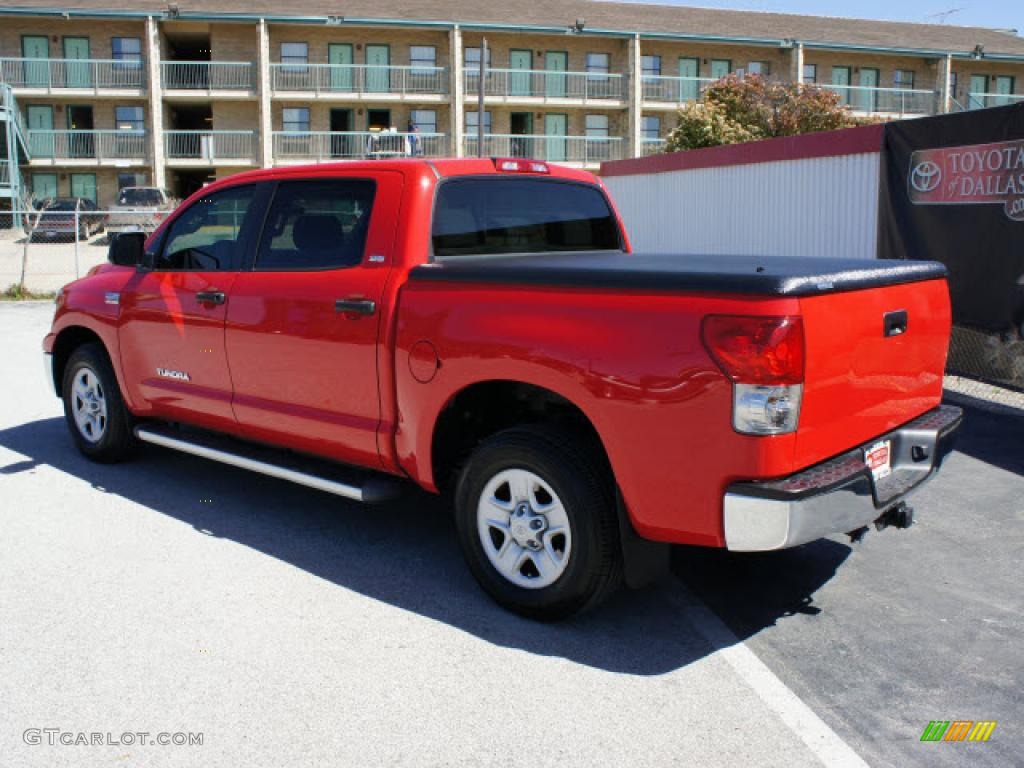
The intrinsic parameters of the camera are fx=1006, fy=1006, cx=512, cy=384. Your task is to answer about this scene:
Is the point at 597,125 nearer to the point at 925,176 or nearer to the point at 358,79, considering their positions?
the point at 358,79

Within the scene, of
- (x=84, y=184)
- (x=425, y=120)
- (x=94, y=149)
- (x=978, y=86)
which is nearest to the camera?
(x=94, y=149)

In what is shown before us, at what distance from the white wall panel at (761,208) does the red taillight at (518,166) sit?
6619mm

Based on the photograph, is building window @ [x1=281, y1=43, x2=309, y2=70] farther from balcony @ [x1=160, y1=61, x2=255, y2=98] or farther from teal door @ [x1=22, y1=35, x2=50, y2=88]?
teal door @ [x1=22, y1=35, x2=50, y2=88]

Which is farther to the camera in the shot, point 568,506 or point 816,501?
point 568,506

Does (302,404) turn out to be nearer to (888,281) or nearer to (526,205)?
(526,205)

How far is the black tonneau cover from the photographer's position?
11.5 feet

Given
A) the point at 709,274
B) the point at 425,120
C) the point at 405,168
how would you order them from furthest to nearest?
the point at 425,120 < the point at 405,168 < the point at 709,274

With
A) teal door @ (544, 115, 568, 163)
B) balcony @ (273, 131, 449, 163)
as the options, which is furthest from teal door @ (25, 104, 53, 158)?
teal door @ (544, 115, 568, 163)

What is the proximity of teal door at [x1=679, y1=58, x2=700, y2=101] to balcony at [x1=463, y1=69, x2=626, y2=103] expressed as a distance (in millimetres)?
2587

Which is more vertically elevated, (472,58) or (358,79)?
(472,58)

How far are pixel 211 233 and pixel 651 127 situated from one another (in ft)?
131

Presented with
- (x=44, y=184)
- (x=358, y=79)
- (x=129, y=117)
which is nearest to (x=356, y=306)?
(x=358, y=79)

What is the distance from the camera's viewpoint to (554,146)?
138 ft

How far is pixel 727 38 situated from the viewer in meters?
42.2
